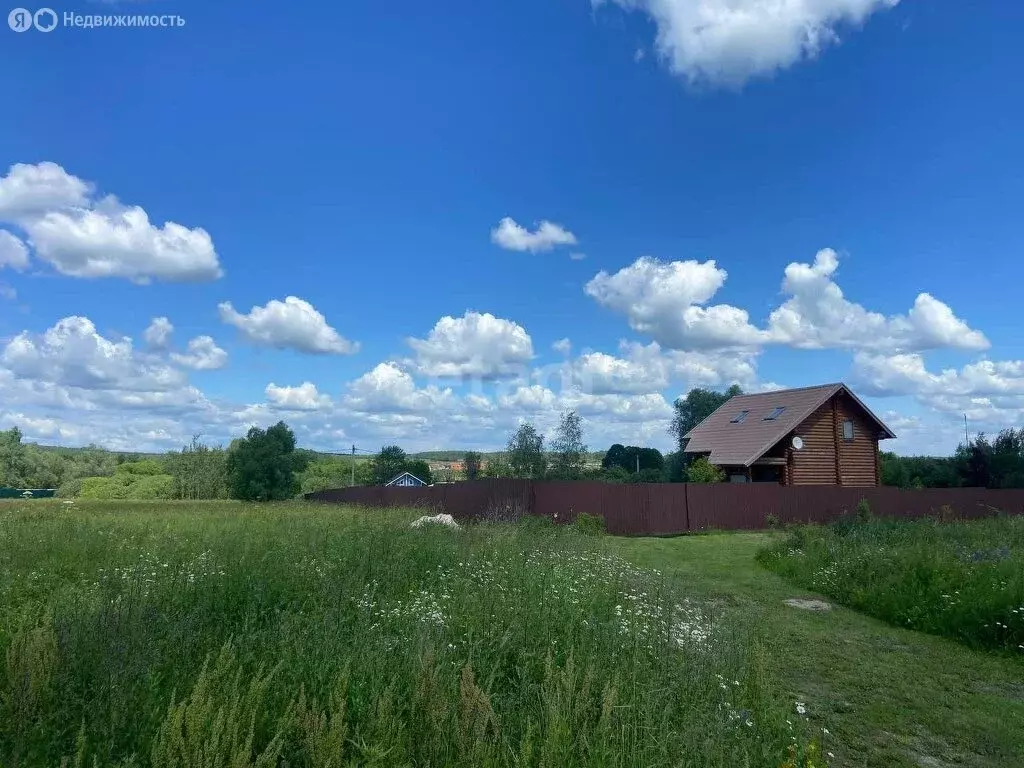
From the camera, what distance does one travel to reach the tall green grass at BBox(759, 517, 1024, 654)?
292 inches

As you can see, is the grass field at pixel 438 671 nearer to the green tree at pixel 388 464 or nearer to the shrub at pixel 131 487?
the shrub at pixel 131 487

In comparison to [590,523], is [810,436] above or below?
above

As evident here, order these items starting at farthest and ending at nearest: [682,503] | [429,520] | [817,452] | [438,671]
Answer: [817,452], [682,503], [429,520], [438,671]

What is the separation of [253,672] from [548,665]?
1618mm

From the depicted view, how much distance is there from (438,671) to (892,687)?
4.48m

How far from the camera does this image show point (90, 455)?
8056 centimetres

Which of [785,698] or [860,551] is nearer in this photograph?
[785,698]

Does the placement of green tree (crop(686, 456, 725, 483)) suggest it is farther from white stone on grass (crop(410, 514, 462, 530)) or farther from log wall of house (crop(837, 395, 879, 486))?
white stone on grass (crop(410, 514, 462, 530))

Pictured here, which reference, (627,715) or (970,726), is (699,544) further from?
(627,715)

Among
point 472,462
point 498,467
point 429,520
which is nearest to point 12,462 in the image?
point 472,462

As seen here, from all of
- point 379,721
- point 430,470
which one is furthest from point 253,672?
point 430,470

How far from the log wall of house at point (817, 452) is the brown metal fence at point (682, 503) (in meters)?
5.42

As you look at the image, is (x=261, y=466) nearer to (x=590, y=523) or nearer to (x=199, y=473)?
(x=199, y=473)

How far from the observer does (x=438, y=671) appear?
3385 mm
